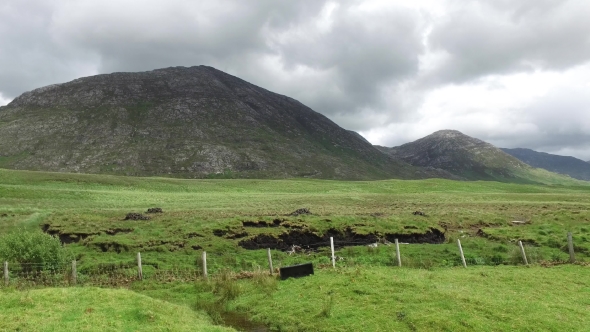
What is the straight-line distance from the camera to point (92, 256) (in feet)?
102

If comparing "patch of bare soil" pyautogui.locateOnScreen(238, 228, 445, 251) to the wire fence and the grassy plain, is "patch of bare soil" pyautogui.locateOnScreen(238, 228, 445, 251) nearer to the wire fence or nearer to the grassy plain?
the wire fence

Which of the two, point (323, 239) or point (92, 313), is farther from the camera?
point (323, 239)

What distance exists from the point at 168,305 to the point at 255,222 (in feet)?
80.6

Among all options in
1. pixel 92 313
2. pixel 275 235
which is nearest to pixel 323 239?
pixel 275 235

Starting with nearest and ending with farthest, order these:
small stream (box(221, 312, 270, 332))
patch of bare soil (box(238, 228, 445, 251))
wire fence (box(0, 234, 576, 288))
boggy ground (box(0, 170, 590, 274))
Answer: small stream (box(221, 312, 270, 332))
wire fence (box(0, 234, 576, 288))
boggy ground (box(0, 170, 590, 274))
patch of bare soil (box(238, 228, 445, 251))

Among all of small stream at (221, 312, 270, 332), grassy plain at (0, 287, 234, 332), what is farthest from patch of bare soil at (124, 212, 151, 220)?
small stream at (221, 312, 270, 332)

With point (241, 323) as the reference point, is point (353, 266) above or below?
above

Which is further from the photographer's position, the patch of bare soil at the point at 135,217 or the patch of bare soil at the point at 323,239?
the patch of bare soil at the point at 135,217

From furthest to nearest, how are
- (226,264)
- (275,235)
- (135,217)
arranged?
(135,217)
(275,235)
(226,264)

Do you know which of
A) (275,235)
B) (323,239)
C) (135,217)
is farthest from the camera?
(135,217)

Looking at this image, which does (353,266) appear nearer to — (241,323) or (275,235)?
(241,323)

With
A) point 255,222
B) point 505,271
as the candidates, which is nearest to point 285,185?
point 255,222

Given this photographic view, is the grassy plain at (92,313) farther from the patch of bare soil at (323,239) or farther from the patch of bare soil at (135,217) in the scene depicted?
the patch of bare soil at (135,217)

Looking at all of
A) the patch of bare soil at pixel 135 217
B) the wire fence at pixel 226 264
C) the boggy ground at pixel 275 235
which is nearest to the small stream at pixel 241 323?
the wire fence at pixel 226 264
